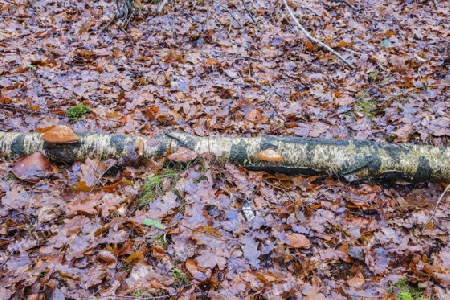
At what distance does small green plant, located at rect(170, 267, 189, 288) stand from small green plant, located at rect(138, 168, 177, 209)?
94 centimetres

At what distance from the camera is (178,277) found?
2.84m

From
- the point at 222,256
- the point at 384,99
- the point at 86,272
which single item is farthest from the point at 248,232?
the point at 384,99

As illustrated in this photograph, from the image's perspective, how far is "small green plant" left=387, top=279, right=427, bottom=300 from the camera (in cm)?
282

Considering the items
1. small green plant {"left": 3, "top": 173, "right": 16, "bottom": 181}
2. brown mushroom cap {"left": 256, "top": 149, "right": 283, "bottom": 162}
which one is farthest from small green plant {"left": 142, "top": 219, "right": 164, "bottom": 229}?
small green plant {"left": 3, "top": 173, "right": 16, "bottom": 181}

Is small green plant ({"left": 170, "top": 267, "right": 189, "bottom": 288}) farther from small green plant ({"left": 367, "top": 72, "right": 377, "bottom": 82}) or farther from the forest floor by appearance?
small green plant ({"left": 367, "top": 72, "right": 377, "bottom": 82})

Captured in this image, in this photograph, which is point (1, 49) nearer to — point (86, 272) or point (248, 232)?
point (86, 272)

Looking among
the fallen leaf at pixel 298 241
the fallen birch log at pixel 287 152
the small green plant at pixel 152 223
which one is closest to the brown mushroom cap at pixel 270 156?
the fallen birch log at pixel 287 152

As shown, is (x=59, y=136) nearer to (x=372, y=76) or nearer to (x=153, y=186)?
(x=153, y=186)

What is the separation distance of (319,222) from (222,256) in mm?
1141

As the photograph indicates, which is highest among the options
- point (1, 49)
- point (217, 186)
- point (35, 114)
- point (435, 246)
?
point (1, 49)

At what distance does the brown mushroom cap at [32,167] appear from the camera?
3934 mm

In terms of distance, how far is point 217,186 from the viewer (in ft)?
12.6

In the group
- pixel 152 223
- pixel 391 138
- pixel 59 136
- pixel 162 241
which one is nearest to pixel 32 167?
pixel 59 136

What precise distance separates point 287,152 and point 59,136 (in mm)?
2752
